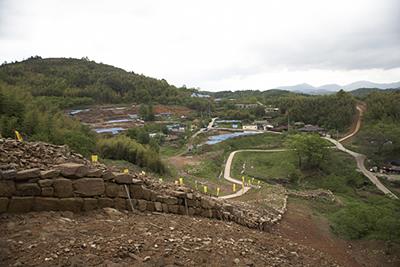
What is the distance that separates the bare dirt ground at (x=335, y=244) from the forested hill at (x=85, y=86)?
2320 inches

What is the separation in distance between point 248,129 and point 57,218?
54190mm

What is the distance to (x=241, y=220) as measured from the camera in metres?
9.97

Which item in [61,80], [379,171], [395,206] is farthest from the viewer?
[61,80]

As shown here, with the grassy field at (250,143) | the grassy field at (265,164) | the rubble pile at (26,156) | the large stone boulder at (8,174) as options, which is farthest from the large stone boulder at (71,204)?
the grassy field at (250,143)

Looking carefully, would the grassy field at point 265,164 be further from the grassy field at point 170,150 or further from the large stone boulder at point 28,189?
the large stone boulder at point 28,189

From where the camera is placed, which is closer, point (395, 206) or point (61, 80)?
point (395, 206)

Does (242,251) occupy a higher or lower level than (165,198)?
lower

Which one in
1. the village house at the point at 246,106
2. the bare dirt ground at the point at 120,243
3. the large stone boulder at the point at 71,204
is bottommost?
the village house at the point at 246,106

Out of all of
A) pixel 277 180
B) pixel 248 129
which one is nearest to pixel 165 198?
pixel 277 180

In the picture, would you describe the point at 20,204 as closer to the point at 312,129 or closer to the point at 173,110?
the point at 312,129

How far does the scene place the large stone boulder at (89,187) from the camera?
6.06 m

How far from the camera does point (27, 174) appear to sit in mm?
5543

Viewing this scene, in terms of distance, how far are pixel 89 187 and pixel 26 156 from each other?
1.72 metres

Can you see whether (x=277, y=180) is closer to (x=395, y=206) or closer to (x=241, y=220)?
(x=395, y=206)
